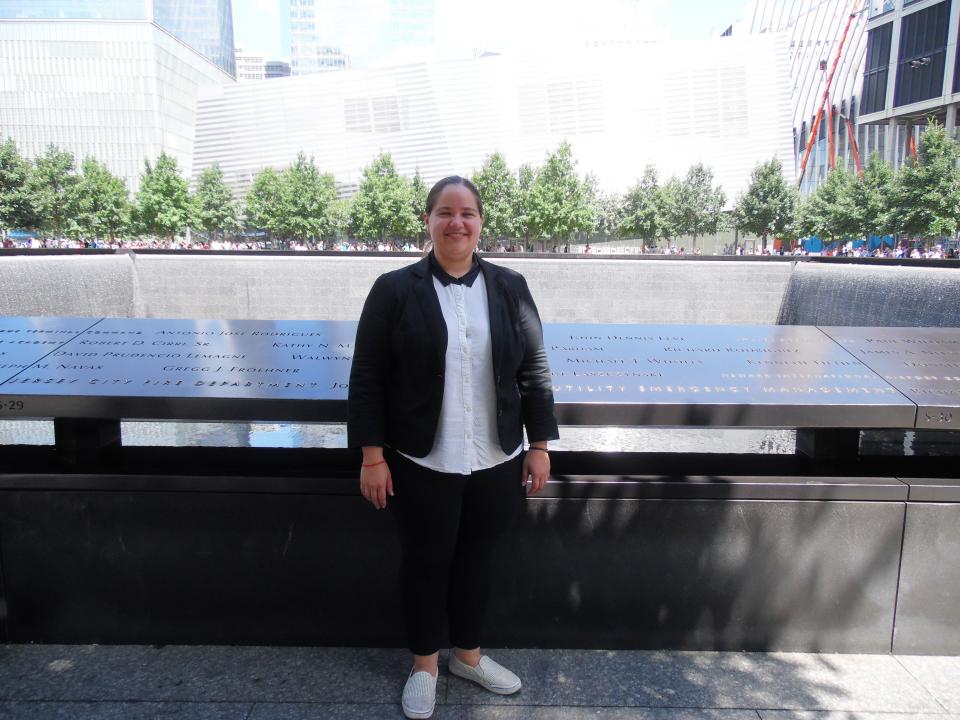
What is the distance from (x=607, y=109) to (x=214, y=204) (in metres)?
36.1

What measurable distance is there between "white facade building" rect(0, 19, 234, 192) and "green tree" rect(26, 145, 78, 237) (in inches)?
1490

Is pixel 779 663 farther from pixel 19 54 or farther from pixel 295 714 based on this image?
pixel 19 54

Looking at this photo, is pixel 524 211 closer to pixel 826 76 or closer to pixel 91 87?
pixel 826 76

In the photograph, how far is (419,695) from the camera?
2.45 metres

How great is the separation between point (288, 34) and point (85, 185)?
137 metres

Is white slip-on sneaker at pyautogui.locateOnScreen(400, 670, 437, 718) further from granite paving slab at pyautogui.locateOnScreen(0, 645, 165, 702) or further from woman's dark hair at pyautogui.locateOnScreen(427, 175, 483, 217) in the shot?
woman's dark hair at pyautogui.locateOnScreen(427, 175, 483, 217)

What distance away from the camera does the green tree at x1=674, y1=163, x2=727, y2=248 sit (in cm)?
4894

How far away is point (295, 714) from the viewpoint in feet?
8.05

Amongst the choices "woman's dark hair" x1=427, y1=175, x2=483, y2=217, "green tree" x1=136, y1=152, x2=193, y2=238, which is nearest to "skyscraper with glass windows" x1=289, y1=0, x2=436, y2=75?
"green tree" x1=136, y1=152, x2=193, y2=238

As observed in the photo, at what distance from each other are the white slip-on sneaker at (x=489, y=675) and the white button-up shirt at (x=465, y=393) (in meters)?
0.86

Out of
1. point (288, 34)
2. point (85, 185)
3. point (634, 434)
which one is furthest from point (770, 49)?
point (288, 34)

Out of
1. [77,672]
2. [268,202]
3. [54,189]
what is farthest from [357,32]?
[77,672]

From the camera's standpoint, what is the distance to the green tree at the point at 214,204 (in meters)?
52.7

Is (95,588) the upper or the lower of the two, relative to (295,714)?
upper
